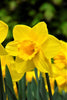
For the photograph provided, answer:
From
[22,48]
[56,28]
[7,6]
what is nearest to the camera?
[22,48]

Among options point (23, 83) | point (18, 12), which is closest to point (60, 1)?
point (18, 12)

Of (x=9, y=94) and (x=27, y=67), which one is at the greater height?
(x=27, y=67)

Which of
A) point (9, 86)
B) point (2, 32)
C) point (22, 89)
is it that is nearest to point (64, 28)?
point (22, 89)

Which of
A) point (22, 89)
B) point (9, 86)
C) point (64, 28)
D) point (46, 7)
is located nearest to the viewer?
point (9, 86)

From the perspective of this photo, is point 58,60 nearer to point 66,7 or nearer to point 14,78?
point 14,78

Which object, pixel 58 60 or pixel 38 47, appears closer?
pixel 38 47

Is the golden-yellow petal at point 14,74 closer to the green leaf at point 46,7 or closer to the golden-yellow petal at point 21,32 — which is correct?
the golden-yellow petal at point 21,32

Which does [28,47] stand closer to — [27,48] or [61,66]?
[27,48]
